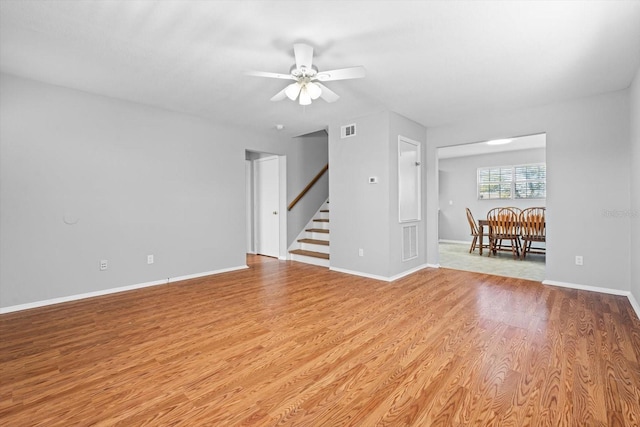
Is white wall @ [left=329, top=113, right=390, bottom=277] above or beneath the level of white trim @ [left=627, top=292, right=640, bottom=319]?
above

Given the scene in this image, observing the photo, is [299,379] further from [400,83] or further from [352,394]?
[400,83]

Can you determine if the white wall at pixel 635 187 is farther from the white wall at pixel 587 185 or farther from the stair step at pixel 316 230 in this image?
the stair step at pixel 316 230

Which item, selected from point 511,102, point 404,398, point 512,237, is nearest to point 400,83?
point 511,102

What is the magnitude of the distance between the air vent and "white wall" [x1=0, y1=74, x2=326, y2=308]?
68.0 inches

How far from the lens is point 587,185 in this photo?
367 centimetres

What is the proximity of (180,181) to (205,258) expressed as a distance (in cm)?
122

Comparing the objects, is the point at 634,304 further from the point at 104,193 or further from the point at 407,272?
the point at 104,193

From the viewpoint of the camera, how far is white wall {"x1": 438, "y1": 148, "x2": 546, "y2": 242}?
7449 millimetres

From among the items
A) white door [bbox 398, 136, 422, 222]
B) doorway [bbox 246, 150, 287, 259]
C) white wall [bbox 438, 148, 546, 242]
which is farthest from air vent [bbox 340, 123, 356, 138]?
white wall [bbox 438, 148, 546, 242]

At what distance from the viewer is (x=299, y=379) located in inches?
71.6

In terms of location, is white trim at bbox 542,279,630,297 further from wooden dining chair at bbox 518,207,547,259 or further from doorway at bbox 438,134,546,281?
wooden dining chair at bbox 518,207,547,259

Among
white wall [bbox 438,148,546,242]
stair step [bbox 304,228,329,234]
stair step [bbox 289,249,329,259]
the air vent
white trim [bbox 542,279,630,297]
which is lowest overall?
white trim [bbox 542,279,630,297]

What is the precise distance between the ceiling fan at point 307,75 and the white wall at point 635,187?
9.26 feet

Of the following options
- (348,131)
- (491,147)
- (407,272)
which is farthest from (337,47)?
(491,147)
